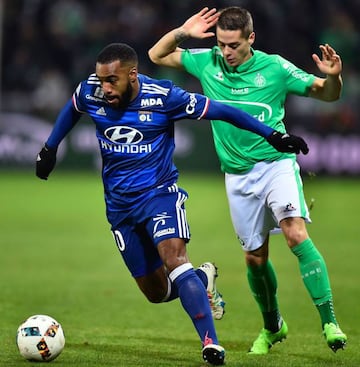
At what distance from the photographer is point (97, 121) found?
6988mm

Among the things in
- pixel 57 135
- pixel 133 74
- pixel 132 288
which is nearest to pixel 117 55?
pixel 133 74

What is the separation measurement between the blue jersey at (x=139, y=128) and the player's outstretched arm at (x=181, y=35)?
89cm

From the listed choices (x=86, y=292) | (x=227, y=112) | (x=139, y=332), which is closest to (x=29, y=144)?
(x=86, y=292)

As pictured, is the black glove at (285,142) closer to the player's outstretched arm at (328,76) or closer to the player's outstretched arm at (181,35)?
→ the player's outstretched arm at (328,76)

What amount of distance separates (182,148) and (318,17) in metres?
4.70

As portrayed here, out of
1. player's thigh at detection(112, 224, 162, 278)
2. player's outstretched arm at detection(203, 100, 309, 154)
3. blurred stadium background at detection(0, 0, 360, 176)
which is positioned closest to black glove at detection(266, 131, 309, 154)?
player's outstretched arm at detection(203, 100, 309, 154)

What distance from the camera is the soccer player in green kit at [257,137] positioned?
24.4 feet

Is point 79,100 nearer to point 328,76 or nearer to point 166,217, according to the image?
point 166,217

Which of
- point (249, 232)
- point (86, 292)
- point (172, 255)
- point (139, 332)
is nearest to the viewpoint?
point (172, 255)

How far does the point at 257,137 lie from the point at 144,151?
3.50 ft

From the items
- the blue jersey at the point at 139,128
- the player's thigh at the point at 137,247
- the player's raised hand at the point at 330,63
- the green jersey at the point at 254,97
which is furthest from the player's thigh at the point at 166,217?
the player's raised hand at the point at 330,63

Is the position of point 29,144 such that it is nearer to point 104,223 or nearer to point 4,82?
point 4,82

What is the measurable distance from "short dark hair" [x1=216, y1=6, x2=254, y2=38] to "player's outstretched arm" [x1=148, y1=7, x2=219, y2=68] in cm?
14

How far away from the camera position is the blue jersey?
6.88 meters
